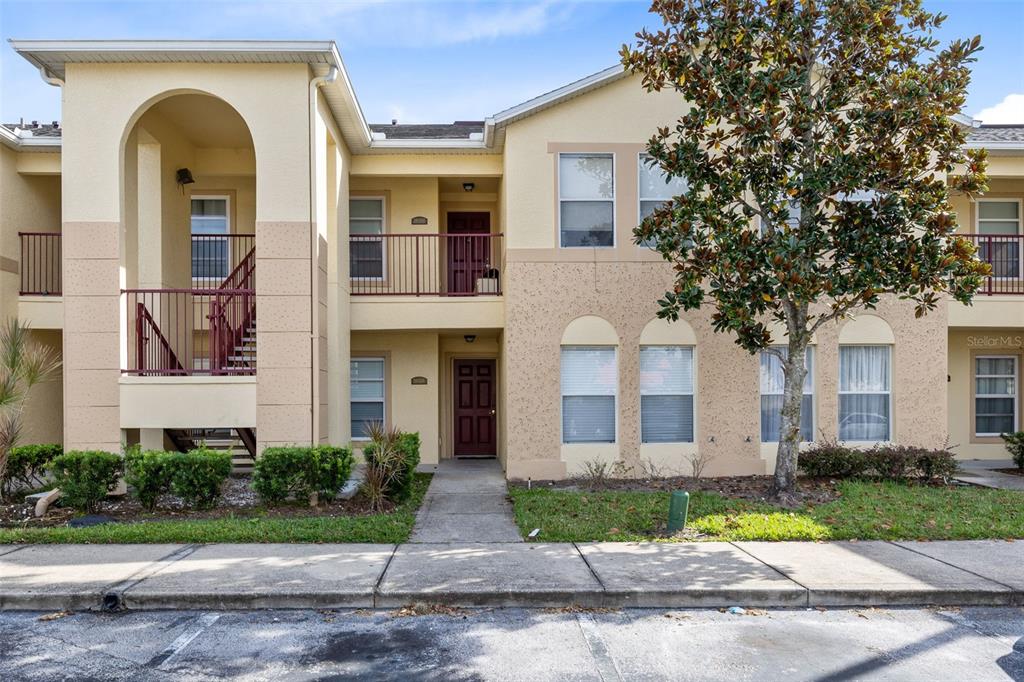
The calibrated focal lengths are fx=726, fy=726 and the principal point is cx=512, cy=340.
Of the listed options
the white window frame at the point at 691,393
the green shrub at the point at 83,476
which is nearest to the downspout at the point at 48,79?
the green shrub at the point at 83,476

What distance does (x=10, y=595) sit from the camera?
6.02m

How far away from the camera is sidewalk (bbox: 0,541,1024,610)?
240 inches

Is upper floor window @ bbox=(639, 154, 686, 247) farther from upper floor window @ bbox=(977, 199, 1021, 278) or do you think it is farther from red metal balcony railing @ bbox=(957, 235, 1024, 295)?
upper floor window @ bbox=(977, 199, 1021, 278)

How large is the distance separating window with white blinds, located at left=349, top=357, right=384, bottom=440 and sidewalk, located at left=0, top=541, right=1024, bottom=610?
7.09 m

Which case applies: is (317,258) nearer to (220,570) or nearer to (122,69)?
(122,69)

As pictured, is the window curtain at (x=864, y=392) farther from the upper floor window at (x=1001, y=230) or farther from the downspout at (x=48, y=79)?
the downspout at (x=48, y=79)

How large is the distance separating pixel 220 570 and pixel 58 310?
328 inches

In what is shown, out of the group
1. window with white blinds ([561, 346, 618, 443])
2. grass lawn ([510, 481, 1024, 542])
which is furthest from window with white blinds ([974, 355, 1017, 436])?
window with white blinds ([561, 346, 618, 443])

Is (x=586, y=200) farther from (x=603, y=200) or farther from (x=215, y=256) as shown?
(x=215, y=256)

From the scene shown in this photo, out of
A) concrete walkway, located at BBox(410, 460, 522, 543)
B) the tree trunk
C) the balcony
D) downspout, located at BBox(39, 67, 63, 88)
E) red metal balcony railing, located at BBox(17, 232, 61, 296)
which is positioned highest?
downspout, located at BBox(39, 67, 63, 88)

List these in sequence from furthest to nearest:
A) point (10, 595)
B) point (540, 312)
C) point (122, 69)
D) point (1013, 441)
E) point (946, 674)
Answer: point (1013, 441), point (540, 312), point (122, 69), point (10, 595), point (946, 674)

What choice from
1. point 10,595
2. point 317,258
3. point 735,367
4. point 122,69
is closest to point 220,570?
point 10,595

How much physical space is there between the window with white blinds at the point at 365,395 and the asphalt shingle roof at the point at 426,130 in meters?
4.69

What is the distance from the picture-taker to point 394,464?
966cm
